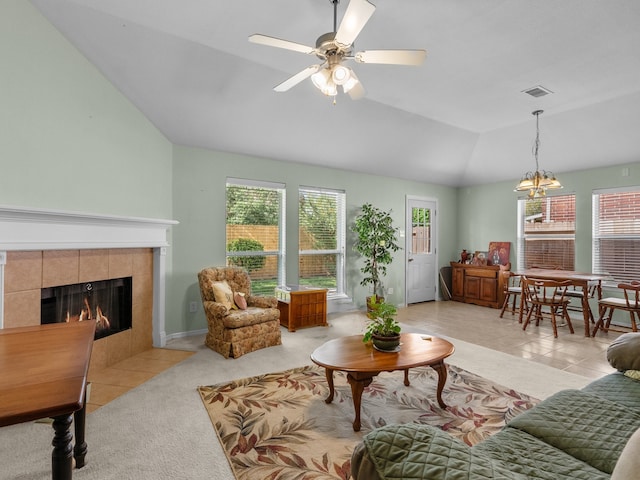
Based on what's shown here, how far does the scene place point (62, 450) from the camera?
3.57 feet

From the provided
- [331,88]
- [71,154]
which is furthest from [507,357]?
[71,154]

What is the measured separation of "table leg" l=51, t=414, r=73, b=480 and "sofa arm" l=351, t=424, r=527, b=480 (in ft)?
3.04

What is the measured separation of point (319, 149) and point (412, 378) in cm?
344

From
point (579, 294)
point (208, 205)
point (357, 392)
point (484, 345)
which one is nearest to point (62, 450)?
point (357, 392)

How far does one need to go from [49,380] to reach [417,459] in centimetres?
124

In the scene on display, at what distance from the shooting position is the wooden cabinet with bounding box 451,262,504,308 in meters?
6.41

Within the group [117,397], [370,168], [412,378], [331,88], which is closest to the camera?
[331,88]

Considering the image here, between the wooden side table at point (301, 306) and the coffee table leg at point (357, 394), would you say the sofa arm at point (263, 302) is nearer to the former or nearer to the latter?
the wooden side table at point (301, 306)

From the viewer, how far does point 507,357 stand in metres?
3.71

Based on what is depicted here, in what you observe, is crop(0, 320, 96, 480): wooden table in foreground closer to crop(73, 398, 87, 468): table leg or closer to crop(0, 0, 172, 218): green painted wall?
crop(73, 398, 87, 468): table leg

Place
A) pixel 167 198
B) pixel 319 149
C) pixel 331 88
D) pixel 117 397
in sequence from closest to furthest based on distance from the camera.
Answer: pixel 331 88 < pixel 117 397 < pixel 167 198 < pixel 319 149

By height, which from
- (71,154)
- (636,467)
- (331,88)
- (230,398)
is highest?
(331,88)

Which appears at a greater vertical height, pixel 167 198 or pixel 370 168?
pixel 370 168

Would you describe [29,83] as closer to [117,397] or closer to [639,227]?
[117,397]
